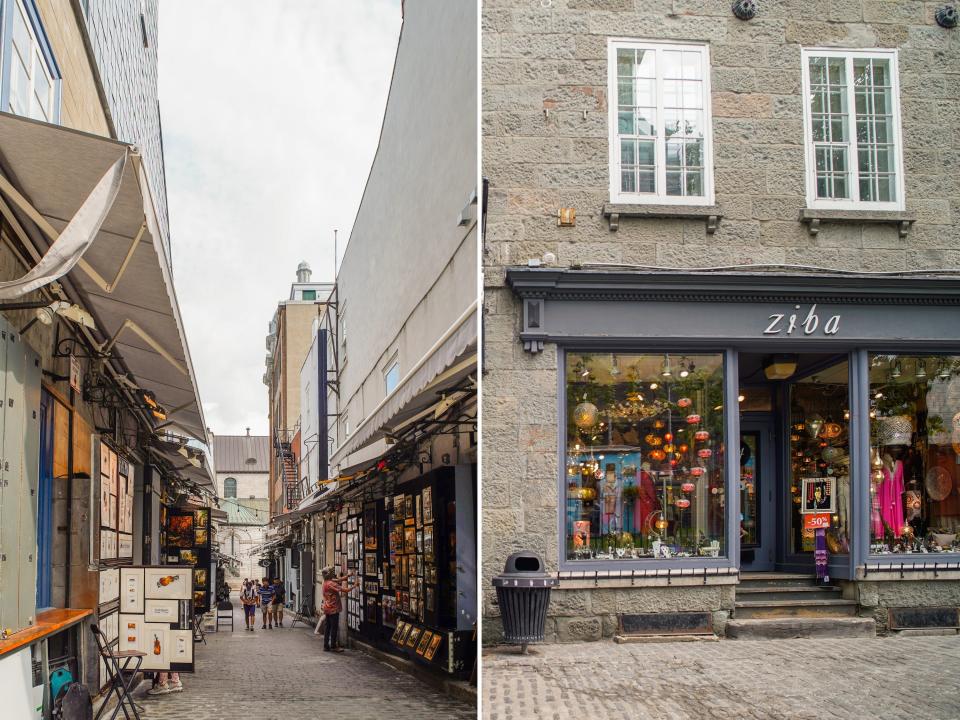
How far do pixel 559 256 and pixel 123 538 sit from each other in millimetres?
5379

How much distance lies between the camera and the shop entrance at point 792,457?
12141 mm

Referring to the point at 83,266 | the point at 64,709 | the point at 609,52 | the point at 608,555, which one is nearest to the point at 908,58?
the point at 609,52

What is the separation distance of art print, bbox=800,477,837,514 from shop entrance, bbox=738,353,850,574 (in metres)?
0.01

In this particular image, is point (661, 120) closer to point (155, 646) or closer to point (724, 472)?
point (724, 472)

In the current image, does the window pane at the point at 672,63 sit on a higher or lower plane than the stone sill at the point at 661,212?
higher

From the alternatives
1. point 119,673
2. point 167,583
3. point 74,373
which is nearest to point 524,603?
point 167,583

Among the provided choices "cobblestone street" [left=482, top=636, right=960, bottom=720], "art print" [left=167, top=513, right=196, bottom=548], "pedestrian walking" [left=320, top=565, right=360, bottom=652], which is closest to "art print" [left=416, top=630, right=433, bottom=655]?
"cobblestone street" [left=482, top=636, right=960, bottom=720]

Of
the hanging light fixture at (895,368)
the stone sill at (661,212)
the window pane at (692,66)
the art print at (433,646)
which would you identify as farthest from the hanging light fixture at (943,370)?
the art print at (433,646)

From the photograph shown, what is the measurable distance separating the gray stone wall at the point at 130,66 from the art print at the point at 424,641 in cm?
500

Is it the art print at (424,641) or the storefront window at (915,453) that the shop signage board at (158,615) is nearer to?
the art print at (424,641)

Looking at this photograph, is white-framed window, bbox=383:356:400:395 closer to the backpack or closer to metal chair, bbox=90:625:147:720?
metal chair, bbox=90:625:147:720

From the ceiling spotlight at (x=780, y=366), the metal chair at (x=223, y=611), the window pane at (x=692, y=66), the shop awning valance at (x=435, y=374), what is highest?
the window pane at (x=692, y=66)

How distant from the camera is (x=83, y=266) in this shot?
652cm

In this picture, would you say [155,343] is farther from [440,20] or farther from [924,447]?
[924,447]
